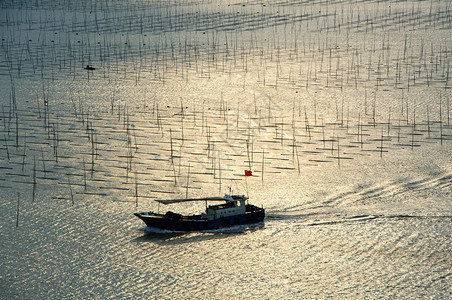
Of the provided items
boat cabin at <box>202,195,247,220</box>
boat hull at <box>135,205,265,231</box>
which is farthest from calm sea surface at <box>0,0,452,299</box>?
boat cabin at <box>202,195,247,220</box>

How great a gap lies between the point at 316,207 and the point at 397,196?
10.9ft

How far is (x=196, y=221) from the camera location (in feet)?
67.9

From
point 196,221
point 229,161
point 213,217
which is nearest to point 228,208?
point 213,217

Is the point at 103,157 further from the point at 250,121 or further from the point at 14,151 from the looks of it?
the point at 250,121

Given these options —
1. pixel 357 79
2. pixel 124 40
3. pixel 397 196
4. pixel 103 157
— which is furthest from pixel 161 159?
pixel 124 40

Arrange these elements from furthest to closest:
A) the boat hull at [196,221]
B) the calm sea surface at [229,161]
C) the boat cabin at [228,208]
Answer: the boat cabin at [228,208] < the boat hull at [196,221] < the calm sea surface at [229,161]

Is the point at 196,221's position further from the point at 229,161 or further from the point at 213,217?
the point at 229,161

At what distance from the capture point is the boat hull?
67.4 feet

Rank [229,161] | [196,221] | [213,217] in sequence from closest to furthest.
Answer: [196,221] → [213,217] → [229,161]

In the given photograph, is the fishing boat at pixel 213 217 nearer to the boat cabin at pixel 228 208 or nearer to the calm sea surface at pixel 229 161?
the boat cabin at pixel 228 208

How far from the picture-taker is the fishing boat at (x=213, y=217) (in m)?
20.6

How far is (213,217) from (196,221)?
2.17 ft

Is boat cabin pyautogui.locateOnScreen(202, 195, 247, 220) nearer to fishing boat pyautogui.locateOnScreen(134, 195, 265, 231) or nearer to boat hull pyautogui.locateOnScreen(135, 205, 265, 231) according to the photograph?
fishing boat pyautogui.locateOnScreen(134, 195, 265, 231)

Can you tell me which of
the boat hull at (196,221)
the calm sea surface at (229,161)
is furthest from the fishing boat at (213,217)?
the calm sea surface at (229,161)
